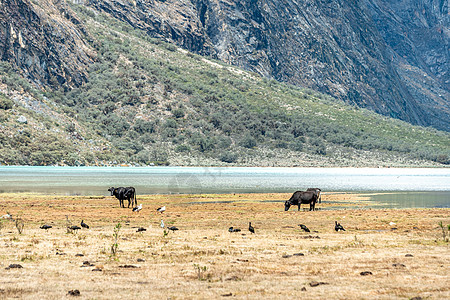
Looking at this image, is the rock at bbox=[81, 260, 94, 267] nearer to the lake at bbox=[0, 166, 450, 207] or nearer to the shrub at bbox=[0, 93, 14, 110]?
the lake at bbox=[0, 166, 450, 207]

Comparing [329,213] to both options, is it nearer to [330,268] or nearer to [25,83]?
[330,268]

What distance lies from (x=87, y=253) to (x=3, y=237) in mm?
5482

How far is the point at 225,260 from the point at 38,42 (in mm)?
177836

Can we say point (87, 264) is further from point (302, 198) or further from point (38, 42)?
point (38, 42)

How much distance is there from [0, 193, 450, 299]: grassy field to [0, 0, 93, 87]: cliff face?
519 ft

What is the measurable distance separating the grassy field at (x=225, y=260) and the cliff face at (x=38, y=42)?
158m

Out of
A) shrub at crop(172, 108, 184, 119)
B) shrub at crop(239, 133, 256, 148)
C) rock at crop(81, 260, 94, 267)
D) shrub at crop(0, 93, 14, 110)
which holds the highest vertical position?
shrub at crop(172, 108, 184, 119)

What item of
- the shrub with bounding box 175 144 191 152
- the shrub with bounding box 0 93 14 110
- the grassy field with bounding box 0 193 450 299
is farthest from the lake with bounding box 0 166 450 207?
the shrub with bounding box 175 144 191 152

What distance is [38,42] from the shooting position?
181250 millimetres

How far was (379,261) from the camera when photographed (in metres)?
17.8

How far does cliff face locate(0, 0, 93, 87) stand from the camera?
174500 mm

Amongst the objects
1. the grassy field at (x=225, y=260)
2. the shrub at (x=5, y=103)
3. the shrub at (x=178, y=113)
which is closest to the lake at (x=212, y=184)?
the shrub at (x=5, y=103)

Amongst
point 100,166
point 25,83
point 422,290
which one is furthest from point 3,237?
point 25,83

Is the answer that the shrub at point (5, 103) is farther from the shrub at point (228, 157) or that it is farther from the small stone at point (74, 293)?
the small stone at point (74, 293)
